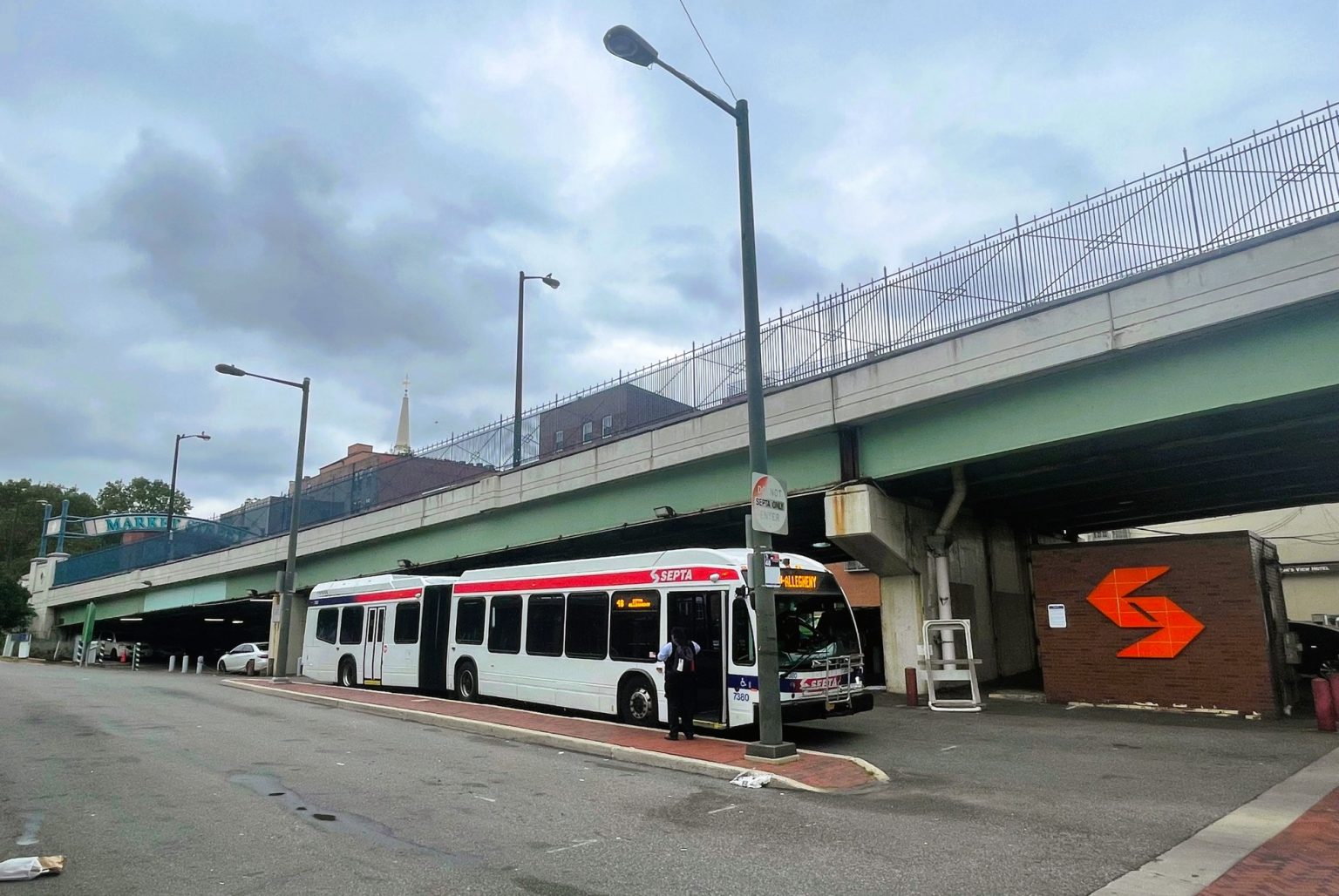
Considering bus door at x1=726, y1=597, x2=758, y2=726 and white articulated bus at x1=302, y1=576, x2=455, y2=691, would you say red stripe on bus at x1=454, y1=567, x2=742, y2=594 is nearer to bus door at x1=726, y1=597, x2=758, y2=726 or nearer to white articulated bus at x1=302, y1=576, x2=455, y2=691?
bus door at x1=726, y1=597, x2=758, y2=726

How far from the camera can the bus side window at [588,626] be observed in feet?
50.9

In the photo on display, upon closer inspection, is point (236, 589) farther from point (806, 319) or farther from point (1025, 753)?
point (1025, 753)

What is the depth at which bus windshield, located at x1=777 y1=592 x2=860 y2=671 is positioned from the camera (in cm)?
1282

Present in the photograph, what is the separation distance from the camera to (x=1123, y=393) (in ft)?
47.4

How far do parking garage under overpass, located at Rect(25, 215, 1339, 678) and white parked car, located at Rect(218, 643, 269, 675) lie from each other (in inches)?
383

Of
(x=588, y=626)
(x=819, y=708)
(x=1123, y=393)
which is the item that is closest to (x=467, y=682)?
(x=588, y=626)

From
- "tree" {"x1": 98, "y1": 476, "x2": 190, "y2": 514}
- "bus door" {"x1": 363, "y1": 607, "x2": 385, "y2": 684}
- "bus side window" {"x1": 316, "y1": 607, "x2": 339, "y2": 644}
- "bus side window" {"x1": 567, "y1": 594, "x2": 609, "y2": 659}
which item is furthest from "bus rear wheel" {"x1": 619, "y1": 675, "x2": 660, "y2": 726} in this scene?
"tree" {"x1": 98, "y1": 476, "x2": 190, "y2": 514}

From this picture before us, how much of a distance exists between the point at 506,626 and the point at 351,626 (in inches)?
309

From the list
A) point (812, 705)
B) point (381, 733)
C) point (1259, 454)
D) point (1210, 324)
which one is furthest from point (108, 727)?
point (1259, 454)

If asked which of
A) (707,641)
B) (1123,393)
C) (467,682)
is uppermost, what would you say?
(1123,393)

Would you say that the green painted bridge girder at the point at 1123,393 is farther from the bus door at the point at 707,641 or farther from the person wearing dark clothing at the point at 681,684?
the person wearing dark clothing at the point at 681,684

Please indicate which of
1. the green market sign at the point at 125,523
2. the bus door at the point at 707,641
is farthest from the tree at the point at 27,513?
the bus door at the point at 707,641

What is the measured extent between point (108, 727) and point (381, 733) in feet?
14.6

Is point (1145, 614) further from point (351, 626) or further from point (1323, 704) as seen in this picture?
point (351, 626)
